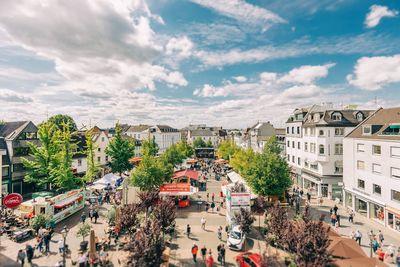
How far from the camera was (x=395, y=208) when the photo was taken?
23.7 meters

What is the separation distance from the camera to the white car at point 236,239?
19781 mm

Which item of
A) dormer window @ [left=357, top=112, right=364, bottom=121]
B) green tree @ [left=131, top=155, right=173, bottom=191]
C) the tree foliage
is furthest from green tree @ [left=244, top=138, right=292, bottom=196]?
dormer window @ [left=357, top=112, right=364, bottom=121]

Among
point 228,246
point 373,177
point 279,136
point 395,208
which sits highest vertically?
point 279,136

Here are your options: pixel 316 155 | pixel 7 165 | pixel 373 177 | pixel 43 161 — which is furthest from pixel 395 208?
pixel 7 165

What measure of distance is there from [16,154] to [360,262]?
4281 cm

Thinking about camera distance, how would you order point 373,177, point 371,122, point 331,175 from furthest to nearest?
point 331,175 → point 371,122 → point 373,177

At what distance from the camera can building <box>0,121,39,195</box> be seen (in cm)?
3391

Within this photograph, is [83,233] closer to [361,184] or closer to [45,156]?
[45,156]

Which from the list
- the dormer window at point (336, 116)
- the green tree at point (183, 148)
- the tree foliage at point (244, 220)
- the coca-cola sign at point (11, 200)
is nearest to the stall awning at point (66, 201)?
the coca-cola sign at point (11, 200)

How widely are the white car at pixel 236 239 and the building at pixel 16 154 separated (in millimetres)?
32446

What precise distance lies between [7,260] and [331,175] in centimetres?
3919

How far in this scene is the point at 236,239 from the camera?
20266 mm

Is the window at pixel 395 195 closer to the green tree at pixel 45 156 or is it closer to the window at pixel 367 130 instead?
the window at pixel 367 130

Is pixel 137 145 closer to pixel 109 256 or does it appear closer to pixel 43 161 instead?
pixel 43 161
